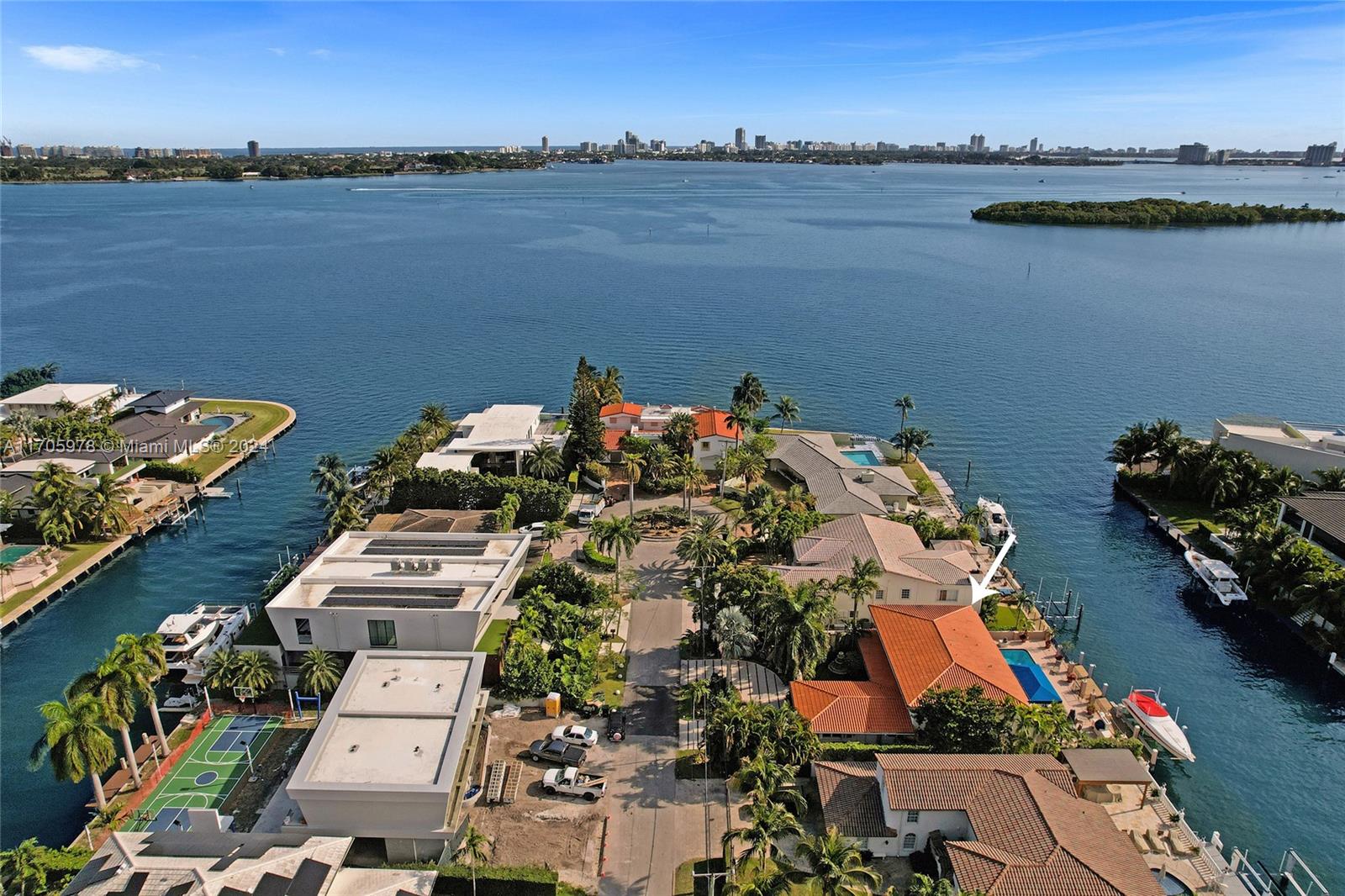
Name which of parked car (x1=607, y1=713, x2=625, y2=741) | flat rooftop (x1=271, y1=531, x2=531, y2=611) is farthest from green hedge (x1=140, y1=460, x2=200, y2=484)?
parked car (x1=607, y1=713, x2=625, y2=741)

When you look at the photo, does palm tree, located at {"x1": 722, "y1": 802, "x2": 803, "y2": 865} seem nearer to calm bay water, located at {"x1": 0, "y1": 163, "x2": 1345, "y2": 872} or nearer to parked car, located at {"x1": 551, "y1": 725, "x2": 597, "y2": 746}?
parked car, located at {"x1": 551, "y1": 725, "x2": 597, "y2": 746}

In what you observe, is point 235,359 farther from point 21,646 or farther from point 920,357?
point 920,357

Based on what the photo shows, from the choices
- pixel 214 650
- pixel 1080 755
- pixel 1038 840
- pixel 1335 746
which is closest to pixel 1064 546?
pixel 1335 746

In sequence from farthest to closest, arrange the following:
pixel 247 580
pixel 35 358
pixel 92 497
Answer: pixel 35 358, pixel 92 497, pixel 247 580

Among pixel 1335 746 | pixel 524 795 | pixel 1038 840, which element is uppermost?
pixel 1038 840

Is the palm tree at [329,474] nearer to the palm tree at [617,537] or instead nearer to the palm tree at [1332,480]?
the palm tree at [617,537]
